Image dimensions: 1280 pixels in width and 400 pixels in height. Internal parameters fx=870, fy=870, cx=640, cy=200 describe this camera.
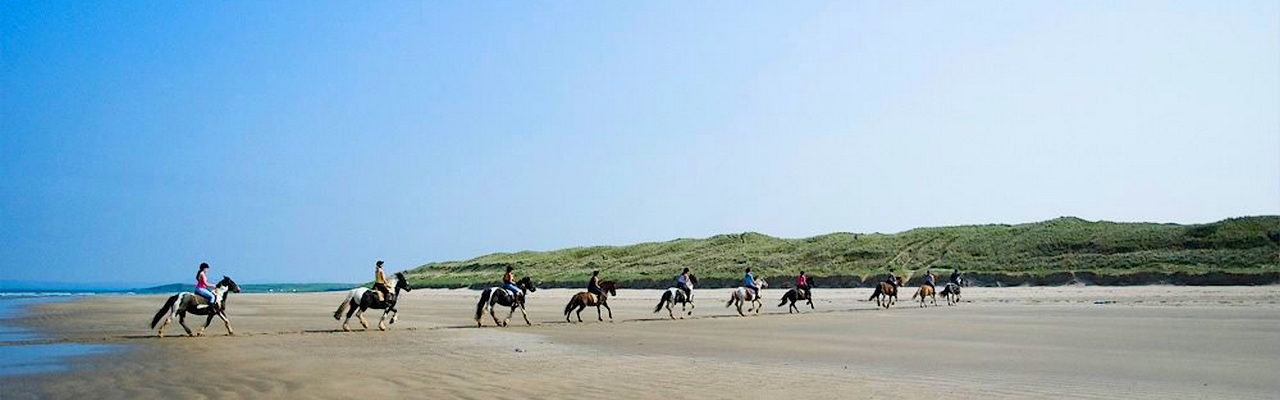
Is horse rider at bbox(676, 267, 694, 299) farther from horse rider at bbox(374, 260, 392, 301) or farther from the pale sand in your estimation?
horse rider at bbox(374, 260, 392, 301)

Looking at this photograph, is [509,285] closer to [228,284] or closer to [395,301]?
[395,301]

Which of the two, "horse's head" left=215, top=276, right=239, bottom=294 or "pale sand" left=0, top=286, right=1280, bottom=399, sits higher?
"horse's head" left=215, top=276, right=239, bottom=294

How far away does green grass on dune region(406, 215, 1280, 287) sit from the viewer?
4819 cm

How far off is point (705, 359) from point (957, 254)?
175ft

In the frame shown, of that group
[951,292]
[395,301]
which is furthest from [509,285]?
[951,292]

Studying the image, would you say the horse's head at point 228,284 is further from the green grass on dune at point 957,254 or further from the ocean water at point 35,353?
the green grass on dune at point 957,254

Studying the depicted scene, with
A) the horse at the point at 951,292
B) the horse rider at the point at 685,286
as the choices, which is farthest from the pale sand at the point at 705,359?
the horse at the point at 951,292

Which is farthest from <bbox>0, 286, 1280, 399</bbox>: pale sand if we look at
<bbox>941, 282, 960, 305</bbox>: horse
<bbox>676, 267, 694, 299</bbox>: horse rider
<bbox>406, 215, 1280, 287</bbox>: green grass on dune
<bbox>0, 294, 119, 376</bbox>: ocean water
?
<bbox>406, 215, 1280, 287</bbox>: green grass on dune

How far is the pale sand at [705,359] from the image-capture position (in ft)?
33.3

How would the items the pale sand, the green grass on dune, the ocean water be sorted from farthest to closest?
Result: the green grass on dune → the ocean water → the pale sand

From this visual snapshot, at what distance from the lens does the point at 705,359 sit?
1418 centimetres

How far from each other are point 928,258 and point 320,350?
54779 millimetres

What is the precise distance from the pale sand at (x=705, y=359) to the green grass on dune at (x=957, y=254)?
2463 centimetres

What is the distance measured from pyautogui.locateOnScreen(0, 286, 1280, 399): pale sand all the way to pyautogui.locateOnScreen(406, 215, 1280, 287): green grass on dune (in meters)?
24.6
